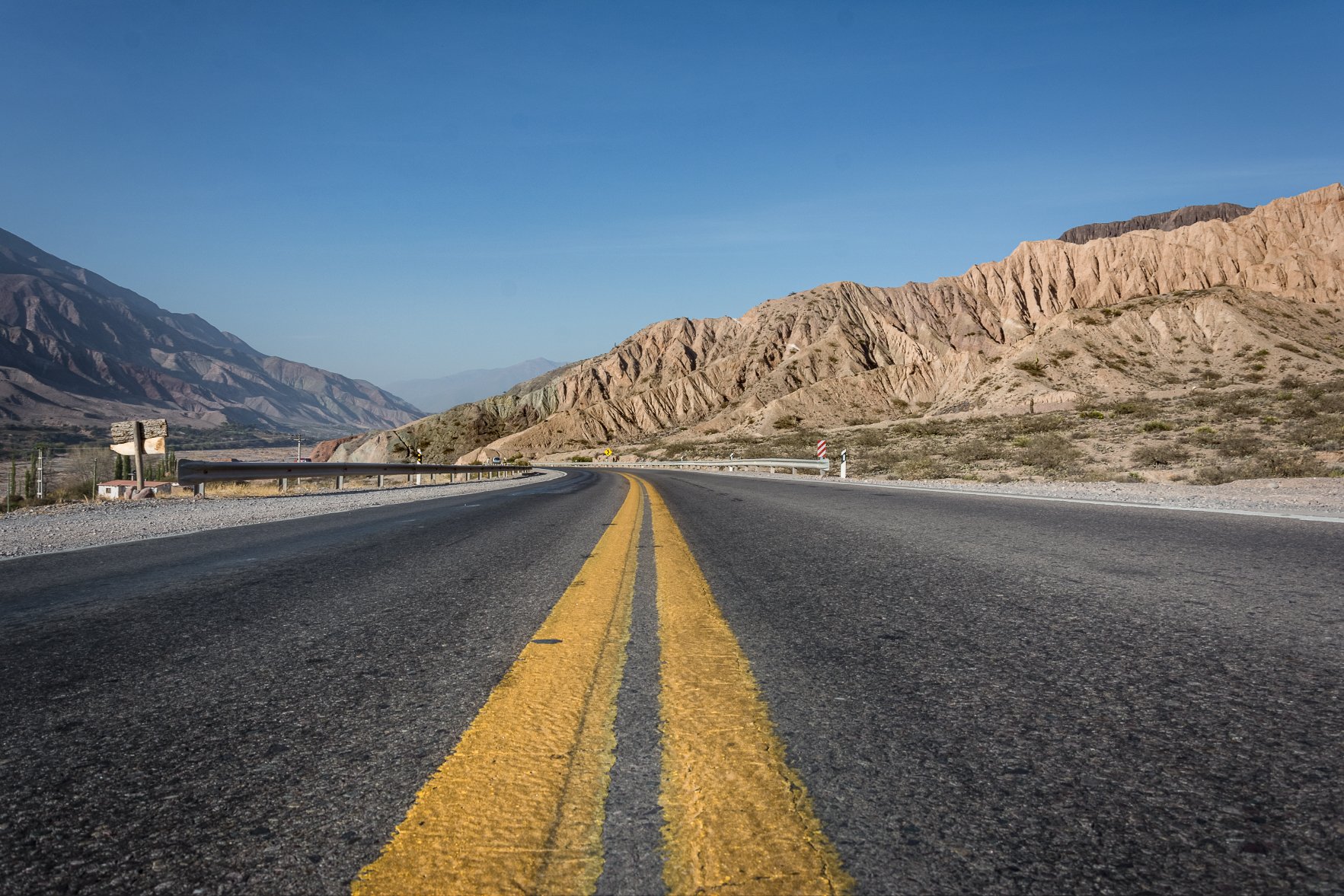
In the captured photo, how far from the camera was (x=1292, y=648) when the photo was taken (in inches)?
96.0

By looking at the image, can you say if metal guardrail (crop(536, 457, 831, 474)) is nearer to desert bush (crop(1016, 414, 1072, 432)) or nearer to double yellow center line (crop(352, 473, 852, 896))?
desert bush (crop(1016, 414, 1072, 432))

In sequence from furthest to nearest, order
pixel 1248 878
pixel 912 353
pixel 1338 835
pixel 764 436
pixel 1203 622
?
pixel 912 353
pixel 764 436
pixel 1203 622
pixel 1338 835
pixel 1248 878

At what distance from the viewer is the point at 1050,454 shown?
23.5m

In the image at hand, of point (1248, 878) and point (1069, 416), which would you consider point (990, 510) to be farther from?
point (1069, 416)

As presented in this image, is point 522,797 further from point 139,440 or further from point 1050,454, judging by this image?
point 1050,454

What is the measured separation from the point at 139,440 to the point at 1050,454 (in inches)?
958

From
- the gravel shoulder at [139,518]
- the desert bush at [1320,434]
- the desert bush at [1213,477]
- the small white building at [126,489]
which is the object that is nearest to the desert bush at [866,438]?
the desert bush at [1320,434]

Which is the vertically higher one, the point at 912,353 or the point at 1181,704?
the point at 912,353

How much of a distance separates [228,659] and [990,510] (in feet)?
26.1

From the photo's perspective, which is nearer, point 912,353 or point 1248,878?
point 1248,878

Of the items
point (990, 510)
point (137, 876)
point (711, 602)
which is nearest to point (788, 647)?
point (711, 602)

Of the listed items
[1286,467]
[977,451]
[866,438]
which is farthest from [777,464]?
[866,438]

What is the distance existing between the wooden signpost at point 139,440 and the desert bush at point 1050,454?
20559mm

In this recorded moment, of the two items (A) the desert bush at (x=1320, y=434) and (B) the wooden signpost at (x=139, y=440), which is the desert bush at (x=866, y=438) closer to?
(A) the desert bush at (x=1320, y=434)
